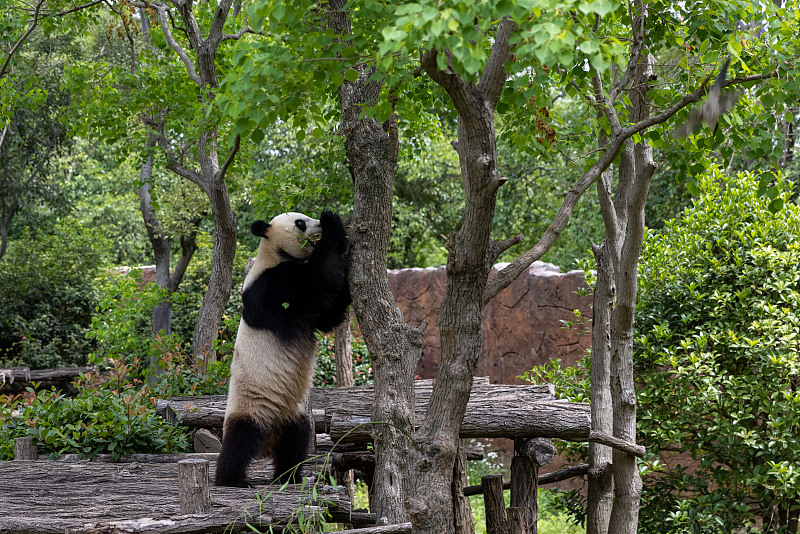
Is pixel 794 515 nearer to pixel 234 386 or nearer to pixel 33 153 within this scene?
pixel 234 386

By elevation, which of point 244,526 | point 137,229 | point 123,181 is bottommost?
point 244,526

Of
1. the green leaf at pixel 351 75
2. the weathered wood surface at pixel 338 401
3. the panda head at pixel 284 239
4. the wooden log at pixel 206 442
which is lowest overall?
the wooden log at pixel 206 442

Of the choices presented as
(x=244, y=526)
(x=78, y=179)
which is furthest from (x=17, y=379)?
(x=244, y=526)

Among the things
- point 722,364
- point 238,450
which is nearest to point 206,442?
point 238,450

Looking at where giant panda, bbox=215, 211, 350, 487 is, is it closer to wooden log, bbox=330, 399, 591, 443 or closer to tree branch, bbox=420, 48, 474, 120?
wooden log, bbox=330, 399, 591, 443

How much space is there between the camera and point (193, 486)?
11.0 ft

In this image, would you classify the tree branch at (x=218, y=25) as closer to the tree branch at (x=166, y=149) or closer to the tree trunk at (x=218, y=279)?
the tree branch at (x=166, y=149)

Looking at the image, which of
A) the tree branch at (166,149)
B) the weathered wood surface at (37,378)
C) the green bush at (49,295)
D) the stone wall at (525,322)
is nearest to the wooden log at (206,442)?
the tree branch at (166,149)

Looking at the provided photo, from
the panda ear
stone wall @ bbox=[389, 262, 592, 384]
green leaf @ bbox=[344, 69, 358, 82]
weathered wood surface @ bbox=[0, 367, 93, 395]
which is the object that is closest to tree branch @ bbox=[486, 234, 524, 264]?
green leaf @ bbox=[344, 69, 358, 82]

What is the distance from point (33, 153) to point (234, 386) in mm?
10085

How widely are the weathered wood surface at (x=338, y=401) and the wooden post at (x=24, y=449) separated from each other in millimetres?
890

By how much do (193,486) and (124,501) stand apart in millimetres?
708

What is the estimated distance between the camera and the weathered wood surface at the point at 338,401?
521 centimetres

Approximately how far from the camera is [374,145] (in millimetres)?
4027
